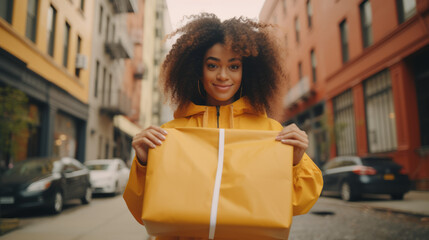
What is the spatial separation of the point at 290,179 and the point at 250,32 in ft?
3.47

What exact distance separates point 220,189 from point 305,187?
1.58 feet

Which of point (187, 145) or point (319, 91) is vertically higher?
point (319, 91)

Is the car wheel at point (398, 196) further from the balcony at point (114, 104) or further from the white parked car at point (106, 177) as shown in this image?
the balcony at point (114, 104)

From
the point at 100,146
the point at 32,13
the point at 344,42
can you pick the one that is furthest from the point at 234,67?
the point at 100,146

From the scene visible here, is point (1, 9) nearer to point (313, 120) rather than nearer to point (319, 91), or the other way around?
point (319, 91)

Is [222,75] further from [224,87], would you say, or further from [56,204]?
[56,204]

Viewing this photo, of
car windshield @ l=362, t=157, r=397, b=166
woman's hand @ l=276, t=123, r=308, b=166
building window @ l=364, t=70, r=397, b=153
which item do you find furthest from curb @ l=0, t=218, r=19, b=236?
building window @ l=364, t=70, r=397, b=153

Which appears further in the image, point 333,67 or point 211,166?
point 333,67

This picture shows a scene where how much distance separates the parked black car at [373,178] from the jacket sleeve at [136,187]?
375 inches

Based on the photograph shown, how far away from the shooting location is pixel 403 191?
33.2ft

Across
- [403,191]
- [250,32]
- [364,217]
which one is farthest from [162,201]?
[403,191]

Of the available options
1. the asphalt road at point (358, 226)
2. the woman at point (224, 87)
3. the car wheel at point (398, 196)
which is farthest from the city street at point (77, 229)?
the car wheel at point (398, 196)

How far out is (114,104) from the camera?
20828 mm

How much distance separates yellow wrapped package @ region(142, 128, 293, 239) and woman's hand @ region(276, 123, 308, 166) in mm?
44
